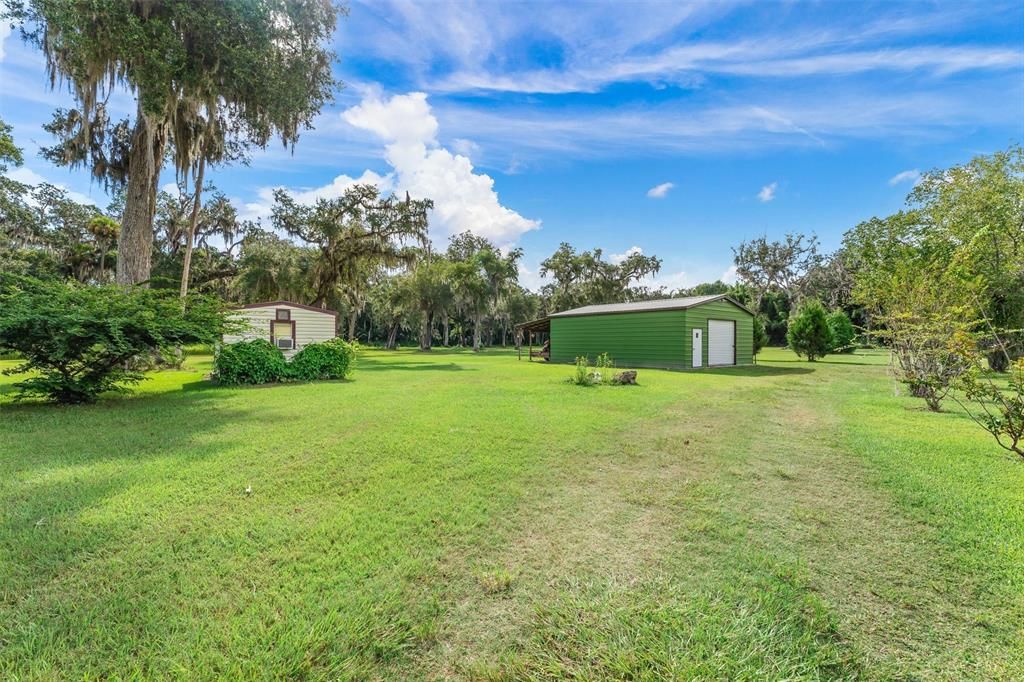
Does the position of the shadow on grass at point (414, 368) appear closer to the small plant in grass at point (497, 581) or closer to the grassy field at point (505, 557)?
the grassy field at point (505, 557)

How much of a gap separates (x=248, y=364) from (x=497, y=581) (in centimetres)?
1033

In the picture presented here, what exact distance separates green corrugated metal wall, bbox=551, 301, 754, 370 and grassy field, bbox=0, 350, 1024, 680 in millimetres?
11162

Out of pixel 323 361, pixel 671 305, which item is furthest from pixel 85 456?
pixel 671 305

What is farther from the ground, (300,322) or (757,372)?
(300,322)

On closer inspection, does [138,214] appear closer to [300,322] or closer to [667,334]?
[300,322]

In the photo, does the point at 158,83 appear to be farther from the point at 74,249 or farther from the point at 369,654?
the point at 74,249

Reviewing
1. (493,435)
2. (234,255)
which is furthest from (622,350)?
(234,255)

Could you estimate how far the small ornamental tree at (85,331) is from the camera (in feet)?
20.8

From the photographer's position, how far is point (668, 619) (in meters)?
2.06

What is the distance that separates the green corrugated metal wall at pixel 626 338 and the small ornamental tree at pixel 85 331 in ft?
48.4

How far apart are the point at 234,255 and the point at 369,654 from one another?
34.8 m

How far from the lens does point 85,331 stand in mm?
6414

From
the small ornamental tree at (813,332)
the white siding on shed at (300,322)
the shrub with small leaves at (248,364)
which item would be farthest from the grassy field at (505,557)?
the small ornamental tree at (813,332)

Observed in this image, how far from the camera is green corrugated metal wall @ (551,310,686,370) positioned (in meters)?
16.6
